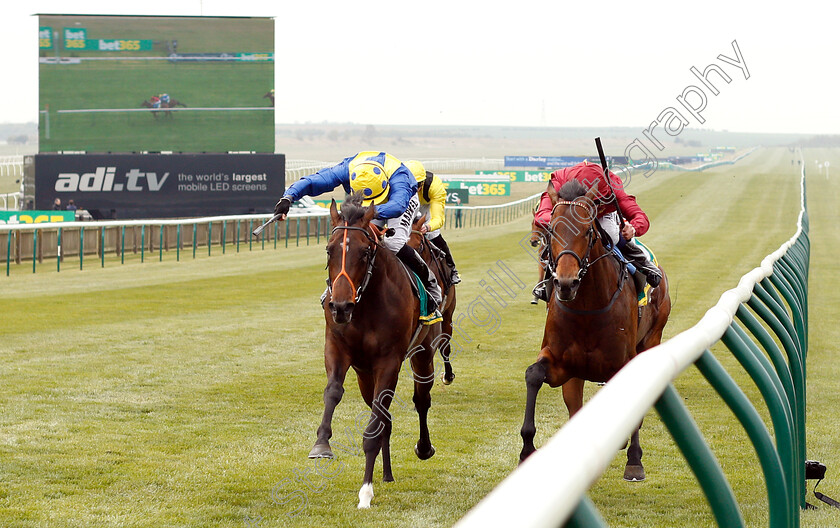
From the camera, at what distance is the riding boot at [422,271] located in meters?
6.35

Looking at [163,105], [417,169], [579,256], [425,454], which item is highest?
[163,105]

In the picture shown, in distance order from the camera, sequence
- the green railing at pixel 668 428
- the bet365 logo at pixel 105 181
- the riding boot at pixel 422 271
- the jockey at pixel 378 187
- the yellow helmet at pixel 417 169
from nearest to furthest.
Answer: the green railing at pixel 668 428 < the jockey at pixel 378 187 < the riding boot at pixel 422 271 < the yellow helmet at pixel 417 169 < the bet365 logo at pixel 105 181

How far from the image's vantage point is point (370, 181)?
6.07 metres

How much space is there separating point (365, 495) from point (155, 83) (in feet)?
80.2

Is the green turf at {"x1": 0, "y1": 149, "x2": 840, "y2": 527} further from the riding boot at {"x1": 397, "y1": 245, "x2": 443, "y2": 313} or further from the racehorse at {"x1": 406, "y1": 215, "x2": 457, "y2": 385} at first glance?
the riding boot at {"x1": 397, "y1": 245, "x2": 443, "y2": 313}

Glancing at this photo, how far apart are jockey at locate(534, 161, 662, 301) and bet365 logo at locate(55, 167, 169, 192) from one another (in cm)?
2198

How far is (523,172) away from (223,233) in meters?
46.1

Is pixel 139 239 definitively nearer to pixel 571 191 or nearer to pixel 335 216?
pixel 335 216

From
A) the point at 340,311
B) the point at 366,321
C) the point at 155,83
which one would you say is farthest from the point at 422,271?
the point at 155,83

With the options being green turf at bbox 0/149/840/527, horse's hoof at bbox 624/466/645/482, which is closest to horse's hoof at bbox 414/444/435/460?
green turf at bbox 0/149/840/527

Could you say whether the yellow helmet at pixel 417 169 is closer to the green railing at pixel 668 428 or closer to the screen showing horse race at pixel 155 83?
the green railing at pixel 668 428

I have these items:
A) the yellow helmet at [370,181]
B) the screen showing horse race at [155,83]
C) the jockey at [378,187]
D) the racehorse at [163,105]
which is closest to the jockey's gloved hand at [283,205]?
the jockey at [378,187]

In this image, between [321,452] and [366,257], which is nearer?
[321,452]

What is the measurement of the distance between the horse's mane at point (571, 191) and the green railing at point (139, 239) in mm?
15451
